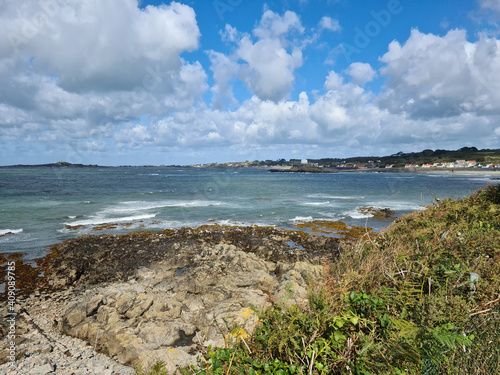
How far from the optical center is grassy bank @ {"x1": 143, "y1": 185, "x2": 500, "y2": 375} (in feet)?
9.23

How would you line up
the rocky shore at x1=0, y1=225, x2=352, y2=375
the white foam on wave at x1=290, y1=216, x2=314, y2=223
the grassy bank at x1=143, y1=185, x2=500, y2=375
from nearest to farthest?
the grassy bank at x1=143, y1=185, x2=500, y2=375
the rocky shore at x1=0, y1=225, x2=352, y2=375
the white foam on wave at x1=290, y1=216, x2=314, y2=223

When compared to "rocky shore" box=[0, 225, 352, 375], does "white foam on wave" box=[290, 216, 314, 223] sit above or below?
below

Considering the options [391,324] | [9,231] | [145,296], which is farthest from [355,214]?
[9,231]

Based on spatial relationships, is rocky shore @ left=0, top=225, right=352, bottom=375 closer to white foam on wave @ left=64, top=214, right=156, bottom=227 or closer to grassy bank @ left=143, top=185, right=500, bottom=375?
grassy bank @ left=143, top=185, right=500, bottom=375

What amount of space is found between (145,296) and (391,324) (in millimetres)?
7864

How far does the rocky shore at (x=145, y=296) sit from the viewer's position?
670cm

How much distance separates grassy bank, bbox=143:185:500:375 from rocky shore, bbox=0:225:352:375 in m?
0.42

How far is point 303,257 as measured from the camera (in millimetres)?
14703

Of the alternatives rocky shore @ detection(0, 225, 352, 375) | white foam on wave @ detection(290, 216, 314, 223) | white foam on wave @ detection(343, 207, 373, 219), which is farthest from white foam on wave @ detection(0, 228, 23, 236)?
white foam on wave @ detection(343, 207, 373, 219)

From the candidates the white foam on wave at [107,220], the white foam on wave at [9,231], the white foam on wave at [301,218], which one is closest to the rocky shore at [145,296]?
the white foam on wave at [107,220]

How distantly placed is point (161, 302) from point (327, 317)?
6.99 meters

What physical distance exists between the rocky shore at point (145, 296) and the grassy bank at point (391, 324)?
0.42m

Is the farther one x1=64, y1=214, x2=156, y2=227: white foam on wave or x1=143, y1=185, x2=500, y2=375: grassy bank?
x1=64, y1=214, x2=156, y2=227: white foam on wave

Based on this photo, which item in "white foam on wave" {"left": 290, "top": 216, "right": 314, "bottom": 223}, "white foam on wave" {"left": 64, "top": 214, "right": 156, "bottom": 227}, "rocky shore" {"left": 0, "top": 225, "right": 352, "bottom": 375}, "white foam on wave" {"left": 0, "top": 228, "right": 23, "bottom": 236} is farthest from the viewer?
"white foam on wave" {"left": 290, "top": 216, "right": 314, "bottom": 223}
